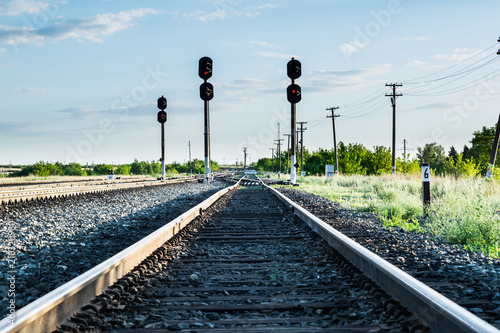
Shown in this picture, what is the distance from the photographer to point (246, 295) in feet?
13.4

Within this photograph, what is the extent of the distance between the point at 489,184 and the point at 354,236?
12.5 m

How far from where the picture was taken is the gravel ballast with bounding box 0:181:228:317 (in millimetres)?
4645

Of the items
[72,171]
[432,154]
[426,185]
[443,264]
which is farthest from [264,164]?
[443,264]

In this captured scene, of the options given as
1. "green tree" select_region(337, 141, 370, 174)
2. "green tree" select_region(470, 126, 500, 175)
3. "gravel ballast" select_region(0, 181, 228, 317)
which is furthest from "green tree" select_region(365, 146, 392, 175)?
"gravel ballast" select_region(0, 181, 228, 317)

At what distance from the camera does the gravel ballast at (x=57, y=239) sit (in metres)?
4.64

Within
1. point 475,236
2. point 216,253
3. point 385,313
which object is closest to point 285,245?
point 216,253

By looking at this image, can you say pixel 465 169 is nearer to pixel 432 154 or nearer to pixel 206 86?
pixel 206 86

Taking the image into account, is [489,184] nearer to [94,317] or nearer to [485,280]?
[485,280]

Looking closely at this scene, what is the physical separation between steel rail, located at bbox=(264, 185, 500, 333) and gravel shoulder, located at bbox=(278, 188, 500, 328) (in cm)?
47

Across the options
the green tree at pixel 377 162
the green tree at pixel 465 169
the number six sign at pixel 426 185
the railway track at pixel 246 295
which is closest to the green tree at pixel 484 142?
the green tree at pixel 377 162

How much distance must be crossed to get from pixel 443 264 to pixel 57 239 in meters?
5.98

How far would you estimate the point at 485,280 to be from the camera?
4.23m

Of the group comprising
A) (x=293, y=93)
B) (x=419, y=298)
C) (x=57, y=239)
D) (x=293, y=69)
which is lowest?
(x=57, y=239)

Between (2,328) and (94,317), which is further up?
(2,328)
